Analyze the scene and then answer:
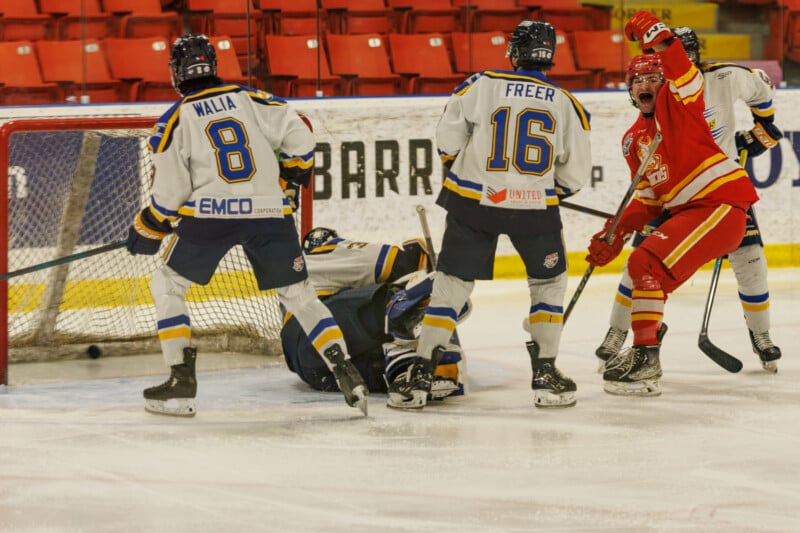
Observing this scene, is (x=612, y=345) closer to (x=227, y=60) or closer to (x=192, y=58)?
(x=192, y=58)

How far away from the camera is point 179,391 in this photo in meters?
4.00

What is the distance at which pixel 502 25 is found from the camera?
23.3ft

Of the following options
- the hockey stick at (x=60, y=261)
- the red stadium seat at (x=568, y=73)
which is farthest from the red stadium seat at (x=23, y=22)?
the red stadium seat at (x=568, y=73)

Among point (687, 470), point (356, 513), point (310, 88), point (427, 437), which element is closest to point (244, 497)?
point (356, 513)

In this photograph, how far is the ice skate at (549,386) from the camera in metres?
4.13

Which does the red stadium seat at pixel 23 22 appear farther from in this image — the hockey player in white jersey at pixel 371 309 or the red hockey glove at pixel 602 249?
the red hockey glove at pixel 602 249

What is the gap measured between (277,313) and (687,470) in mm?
2087

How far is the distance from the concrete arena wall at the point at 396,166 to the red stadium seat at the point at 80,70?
0.13 m

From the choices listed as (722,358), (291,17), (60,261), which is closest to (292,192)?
(60,261)

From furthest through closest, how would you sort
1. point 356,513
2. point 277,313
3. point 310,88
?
point 310,88 → point 277,313 → point 356,513

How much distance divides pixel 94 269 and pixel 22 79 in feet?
4.82

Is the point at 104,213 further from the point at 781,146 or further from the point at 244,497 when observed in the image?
the point at 781,146

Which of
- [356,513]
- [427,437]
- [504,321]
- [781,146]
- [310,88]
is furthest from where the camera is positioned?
[781,146]

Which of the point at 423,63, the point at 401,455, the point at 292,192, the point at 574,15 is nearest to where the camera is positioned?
the point at 401,455
